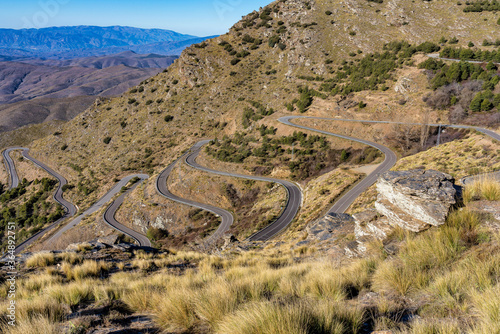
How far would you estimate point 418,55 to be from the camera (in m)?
69.2

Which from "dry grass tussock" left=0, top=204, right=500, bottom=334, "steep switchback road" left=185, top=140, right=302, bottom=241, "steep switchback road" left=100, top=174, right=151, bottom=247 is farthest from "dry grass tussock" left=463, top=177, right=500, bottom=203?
"steep switchback road" left=100, top=174, right=151, bottom=247

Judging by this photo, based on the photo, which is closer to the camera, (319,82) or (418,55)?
(418,55)

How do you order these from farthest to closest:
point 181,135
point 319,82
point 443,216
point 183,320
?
point 181,135, point 319,82, point 443,216, point 183,320

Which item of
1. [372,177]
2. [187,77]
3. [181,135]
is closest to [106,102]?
[187,77]

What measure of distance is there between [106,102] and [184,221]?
318 ft

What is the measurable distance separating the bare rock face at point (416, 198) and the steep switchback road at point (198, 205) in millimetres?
33747

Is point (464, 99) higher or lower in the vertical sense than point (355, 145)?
higher

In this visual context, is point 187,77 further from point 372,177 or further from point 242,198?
point 372,177

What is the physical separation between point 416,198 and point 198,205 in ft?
165

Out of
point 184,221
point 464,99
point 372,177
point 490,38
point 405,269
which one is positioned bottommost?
point 184,221

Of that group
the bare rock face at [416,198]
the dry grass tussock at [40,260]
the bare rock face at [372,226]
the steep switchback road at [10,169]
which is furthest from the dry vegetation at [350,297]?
the steep switchback road at [10,169]

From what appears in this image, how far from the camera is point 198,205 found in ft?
184

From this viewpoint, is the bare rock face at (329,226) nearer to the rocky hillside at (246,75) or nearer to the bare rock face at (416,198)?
the bare rock face at (416,198)

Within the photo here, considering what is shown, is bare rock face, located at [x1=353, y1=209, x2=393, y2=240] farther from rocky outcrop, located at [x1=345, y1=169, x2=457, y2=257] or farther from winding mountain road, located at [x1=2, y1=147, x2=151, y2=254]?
winding mountain road, located at [x1=2, y1=147, x2=151, y2=254]
